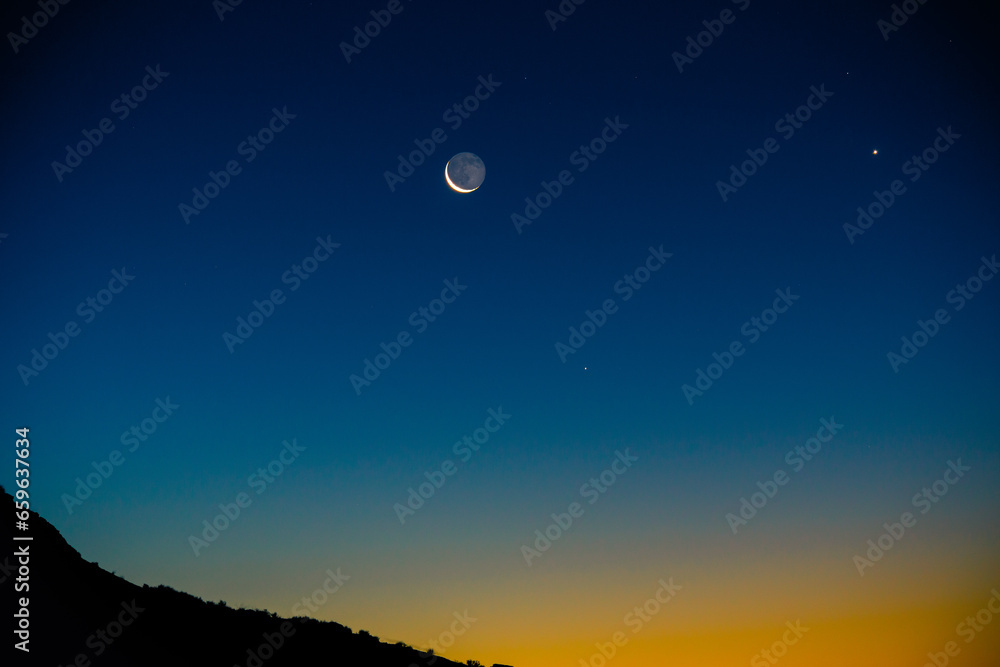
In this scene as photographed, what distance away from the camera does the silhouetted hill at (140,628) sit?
2559 cm

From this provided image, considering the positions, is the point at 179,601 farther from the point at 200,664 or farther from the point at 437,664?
the point at 437,664

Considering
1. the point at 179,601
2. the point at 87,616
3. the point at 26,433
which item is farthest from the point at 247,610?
the point at 26,433

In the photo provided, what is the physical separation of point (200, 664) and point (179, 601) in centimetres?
588

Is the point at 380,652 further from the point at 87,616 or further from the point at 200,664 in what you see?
the point at 87,616

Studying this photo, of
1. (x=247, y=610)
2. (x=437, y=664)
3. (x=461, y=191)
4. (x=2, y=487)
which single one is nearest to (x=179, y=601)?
(x=247, y=610)

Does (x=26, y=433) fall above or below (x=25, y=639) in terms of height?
above

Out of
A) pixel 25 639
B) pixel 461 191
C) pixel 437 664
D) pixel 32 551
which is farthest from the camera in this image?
pixel 437 664

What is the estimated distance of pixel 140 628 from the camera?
30828 mm

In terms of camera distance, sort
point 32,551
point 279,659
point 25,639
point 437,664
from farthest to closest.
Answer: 1. point 437,664
2. point 279,659
3. point 32,551
4. point 25,639

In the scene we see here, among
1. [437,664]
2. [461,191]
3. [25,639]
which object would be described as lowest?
[25,639]

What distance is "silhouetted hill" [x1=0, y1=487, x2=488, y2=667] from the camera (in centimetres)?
2559

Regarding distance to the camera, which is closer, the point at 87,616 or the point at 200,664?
the point at 87,616

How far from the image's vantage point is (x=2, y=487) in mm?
31172

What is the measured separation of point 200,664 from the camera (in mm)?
30922
